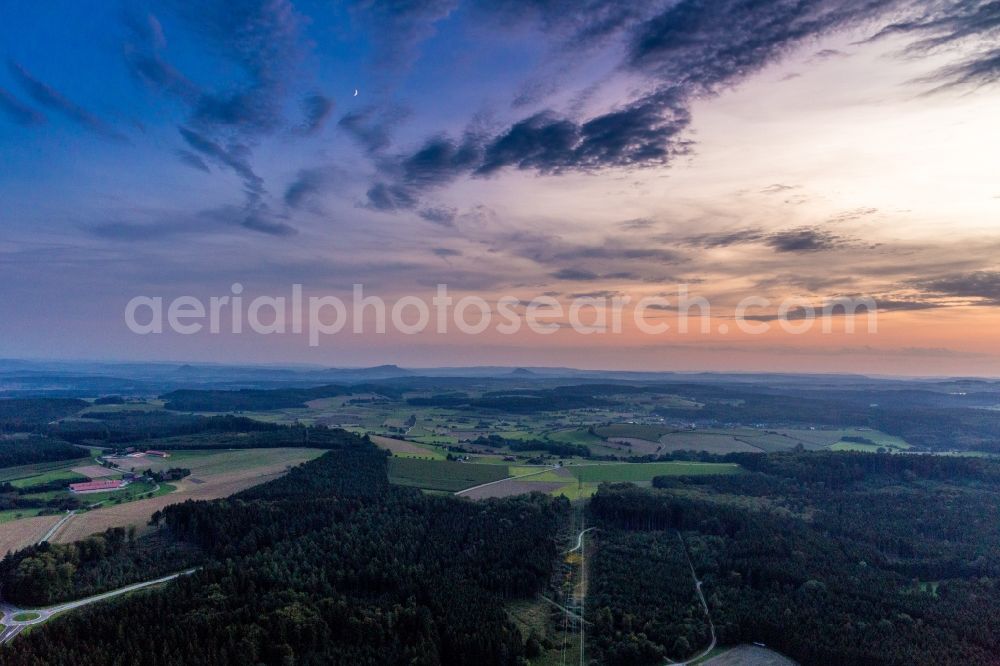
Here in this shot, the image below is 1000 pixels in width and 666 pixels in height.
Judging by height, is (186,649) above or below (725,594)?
above

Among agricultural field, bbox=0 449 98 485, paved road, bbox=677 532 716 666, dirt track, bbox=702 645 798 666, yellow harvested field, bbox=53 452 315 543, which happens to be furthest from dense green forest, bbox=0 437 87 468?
dirt track, bbox=702 645 798 666

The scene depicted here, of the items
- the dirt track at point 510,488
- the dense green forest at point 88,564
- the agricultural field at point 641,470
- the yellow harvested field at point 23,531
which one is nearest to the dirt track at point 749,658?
the dirt track at point 510,488

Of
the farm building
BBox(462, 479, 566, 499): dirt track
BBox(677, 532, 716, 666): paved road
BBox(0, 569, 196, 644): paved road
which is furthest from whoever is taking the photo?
BBox(462, 479, 566, 499): dirt track

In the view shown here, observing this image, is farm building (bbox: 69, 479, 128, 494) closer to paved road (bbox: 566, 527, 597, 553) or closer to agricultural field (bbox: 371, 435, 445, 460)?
agricultural field (bbox: 371, 435, 445, 460)

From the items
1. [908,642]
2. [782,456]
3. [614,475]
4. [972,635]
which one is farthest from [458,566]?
[782,456]

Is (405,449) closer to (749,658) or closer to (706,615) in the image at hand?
(706,615)

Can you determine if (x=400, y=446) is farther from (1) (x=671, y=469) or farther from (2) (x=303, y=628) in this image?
(2) (x=303, y=628)

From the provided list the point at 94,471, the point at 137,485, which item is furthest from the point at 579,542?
the point at 94,471
